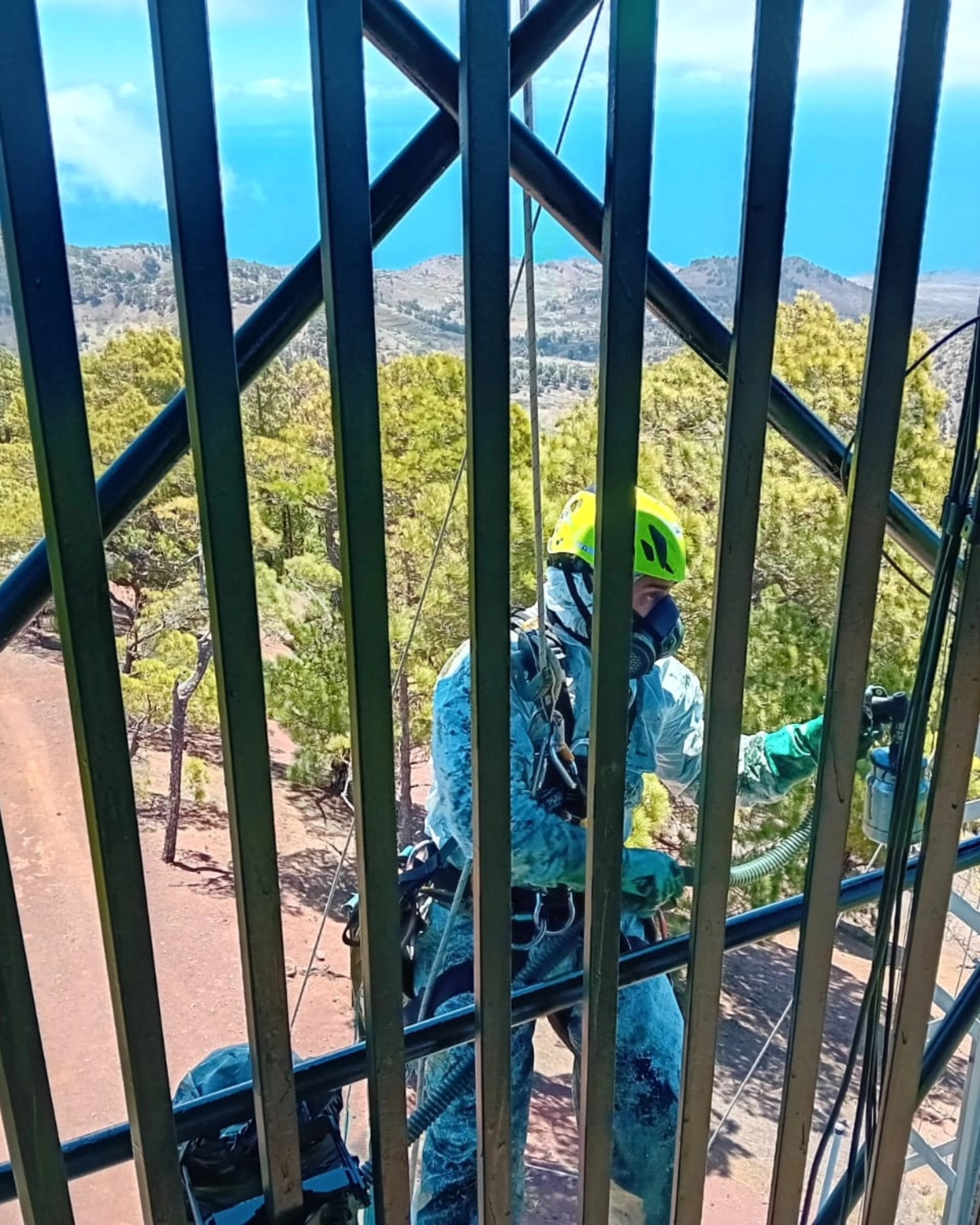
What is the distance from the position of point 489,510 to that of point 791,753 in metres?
1.54

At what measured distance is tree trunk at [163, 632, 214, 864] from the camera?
9305mm

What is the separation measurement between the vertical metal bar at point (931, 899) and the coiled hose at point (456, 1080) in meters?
0.82

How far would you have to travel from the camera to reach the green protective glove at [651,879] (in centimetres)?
166

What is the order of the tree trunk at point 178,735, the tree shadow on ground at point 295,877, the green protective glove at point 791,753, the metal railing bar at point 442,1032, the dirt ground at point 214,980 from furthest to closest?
the tree shadow on ground at point 295,877
the tree trunk at point 178,735
the dirt ground at point 214,980
the green protective glove at point 791,753
the metal railing bar at point 442,1032

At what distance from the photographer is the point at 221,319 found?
2.07 feet

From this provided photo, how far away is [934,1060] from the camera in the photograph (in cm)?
109

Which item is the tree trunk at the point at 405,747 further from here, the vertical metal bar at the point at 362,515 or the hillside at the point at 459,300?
the vertical metal bar at the point at 362,515

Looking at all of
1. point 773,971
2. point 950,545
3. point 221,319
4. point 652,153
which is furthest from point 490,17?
point 773,971

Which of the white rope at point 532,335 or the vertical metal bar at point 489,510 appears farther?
the white rope at point 532,335

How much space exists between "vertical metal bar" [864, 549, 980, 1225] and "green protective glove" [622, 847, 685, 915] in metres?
0.59

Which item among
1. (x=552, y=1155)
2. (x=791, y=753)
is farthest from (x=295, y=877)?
(x=791, y=753)

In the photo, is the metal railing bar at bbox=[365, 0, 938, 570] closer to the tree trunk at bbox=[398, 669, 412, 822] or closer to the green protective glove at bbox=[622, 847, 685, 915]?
the green protective glove at bbox=[622, 847, 685, 915]

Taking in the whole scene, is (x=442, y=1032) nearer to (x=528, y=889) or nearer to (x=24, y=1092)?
(x=24, y=1092)

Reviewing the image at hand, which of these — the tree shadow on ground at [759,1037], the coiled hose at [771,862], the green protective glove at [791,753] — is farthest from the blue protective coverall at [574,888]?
the tree shadow on ground at [759,1037]
